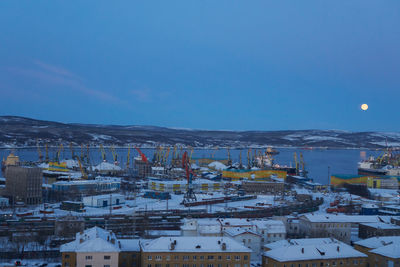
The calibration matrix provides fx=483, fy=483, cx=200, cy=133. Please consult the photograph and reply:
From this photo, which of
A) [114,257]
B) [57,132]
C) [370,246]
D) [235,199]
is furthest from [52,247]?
[57,132]

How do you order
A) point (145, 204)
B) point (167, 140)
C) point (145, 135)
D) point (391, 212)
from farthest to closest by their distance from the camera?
point (145, 135) < point (167, 140) < point (145, 204) < point (391, 212)

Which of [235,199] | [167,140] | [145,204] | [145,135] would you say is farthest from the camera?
[145,135]

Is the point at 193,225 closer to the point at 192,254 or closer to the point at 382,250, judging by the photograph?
the point at 192,254

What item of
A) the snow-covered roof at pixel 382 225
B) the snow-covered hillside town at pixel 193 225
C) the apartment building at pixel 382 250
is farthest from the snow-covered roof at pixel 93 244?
the snow-covered roof at pixel 382 225

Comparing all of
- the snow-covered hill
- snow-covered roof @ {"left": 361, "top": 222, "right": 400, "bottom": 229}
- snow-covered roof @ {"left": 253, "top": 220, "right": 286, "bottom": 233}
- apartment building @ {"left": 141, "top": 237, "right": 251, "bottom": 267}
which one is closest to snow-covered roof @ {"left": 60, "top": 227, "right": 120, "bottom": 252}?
apartment building @ {"left": 141, "top": 237, "right": 251, "bottom": 267}

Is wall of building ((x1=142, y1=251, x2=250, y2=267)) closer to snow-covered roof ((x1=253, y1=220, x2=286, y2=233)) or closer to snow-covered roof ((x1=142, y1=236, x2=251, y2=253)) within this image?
snow-covered roof ((x1=142, y1=236, x2=251, y2=253))

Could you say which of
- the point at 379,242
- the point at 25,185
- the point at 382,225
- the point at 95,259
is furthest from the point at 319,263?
the point at 25,185

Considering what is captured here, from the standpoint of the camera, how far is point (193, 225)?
29.5 feet

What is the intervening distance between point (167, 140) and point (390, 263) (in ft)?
222

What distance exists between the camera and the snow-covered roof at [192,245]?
6984mm

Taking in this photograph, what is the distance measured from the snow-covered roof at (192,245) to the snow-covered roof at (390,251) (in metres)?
2.08

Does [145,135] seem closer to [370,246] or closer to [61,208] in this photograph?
[61,208]

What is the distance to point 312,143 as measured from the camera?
270 ft

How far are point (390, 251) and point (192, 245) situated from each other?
3.04m
